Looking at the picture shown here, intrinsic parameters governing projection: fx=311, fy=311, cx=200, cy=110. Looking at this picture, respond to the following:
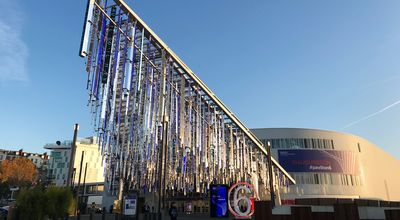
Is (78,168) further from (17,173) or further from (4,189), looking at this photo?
(4,189)

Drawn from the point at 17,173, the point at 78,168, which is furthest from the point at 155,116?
the point at 78,168

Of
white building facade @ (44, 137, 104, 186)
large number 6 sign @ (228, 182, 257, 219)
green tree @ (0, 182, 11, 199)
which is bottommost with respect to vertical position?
large number 6 sign @ (228, 182, 257, 219)

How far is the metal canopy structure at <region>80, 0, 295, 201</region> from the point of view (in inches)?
732

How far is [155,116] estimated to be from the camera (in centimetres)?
2377

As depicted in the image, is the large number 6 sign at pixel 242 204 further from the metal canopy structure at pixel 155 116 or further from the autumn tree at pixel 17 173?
the autumn tree at pixel 17 173

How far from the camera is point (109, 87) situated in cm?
1939

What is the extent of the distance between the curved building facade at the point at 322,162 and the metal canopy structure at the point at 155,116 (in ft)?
39.3

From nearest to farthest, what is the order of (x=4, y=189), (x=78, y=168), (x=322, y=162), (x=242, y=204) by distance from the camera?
(x=242, y=204) < (x=322, y=162) < (x=4, y=189) < (x=78, y=168)

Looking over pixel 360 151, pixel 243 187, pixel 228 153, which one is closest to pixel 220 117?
pixel 228 153

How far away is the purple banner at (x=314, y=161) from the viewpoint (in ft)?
188

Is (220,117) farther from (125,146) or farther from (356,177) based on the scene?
(356,177)

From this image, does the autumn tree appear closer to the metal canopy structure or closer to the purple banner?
the metal canopy structure

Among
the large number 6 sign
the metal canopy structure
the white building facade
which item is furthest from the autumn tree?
the large number 6 sign

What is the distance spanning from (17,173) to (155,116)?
71.8m
